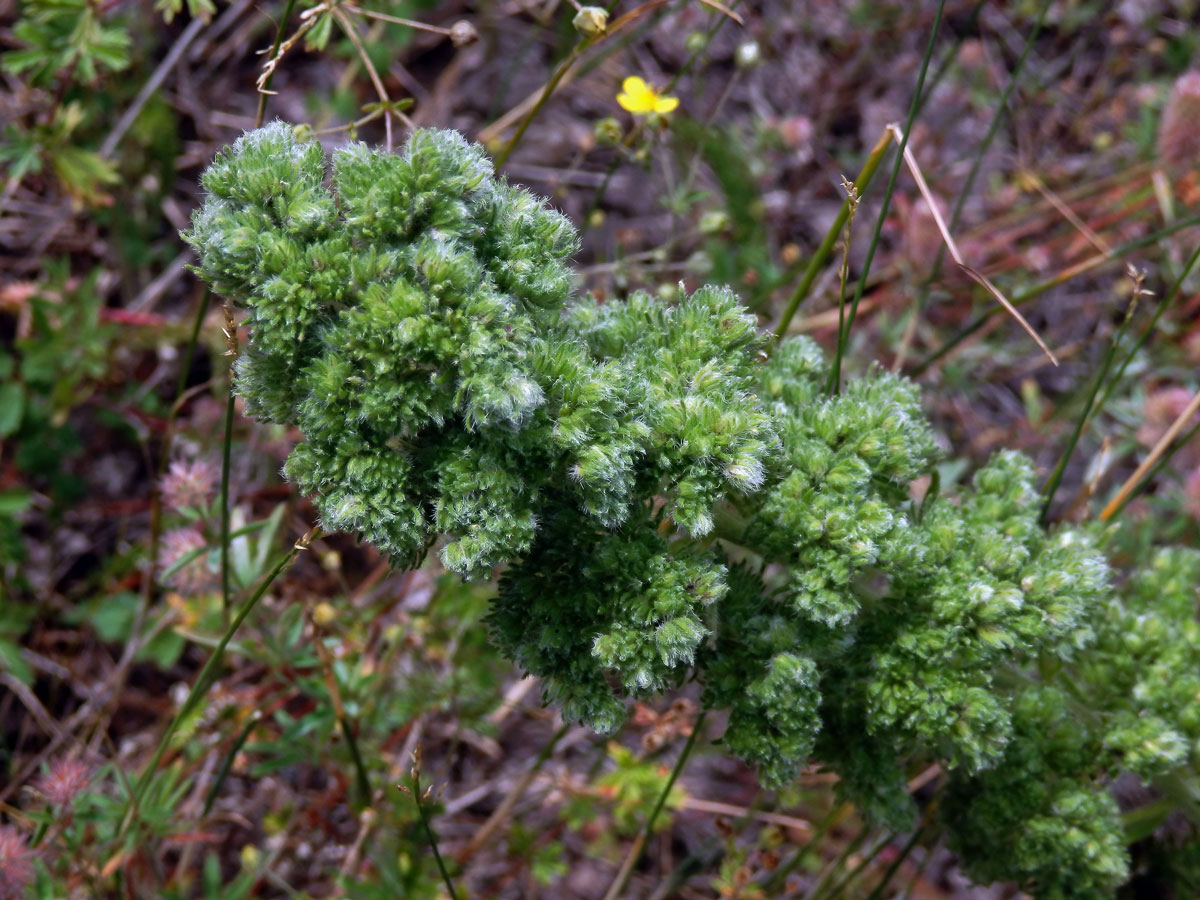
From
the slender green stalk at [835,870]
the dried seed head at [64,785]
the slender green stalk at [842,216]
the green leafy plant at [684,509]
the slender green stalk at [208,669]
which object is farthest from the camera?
the slender green stalk at [835,870]

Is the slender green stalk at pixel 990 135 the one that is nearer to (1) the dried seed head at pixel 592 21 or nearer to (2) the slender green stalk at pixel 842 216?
(2) the slender green stalk at pixel 842 216

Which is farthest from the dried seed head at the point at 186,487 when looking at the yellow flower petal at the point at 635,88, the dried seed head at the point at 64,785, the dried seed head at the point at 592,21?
the yellow flower petal at the point at 635,88

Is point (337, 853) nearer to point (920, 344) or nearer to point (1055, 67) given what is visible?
point (920, 344)

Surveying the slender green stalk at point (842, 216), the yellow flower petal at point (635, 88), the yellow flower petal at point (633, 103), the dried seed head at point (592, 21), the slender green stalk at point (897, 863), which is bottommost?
the slender green stalk at point (897, 863)

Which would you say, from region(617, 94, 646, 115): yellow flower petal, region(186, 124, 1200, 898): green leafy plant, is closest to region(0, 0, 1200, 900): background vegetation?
region(617, 94, 646, 115): yellow flower petal

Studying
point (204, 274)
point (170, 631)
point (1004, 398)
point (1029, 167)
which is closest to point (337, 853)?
point (170, 631)
